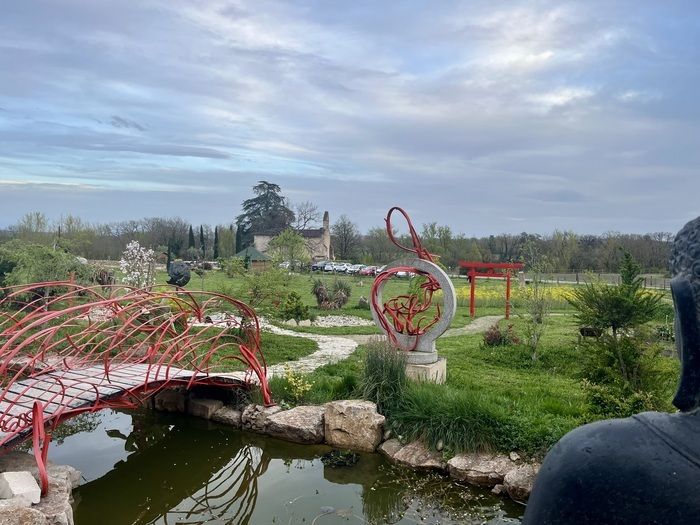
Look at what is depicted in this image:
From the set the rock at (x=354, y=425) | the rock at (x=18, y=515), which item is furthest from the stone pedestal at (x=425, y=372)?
the rock at (x=18, y=515)

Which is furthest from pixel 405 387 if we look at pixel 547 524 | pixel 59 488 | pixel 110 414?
pixel 547 524

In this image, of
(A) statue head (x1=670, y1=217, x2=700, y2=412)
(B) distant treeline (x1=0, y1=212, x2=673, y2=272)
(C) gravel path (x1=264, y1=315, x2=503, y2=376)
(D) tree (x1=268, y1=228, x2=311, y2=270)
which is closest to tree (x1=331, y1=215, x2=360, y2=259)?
(B) distant treeline (x1=0, y1=212, x2=673, y2=272)

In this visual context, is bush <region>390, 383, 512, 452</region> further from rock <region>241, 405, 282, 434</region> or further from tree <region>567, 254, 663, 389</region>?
tree <region>567, 254, 663, 389</region>

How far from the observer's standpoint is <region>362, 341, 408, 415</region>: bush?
7238 millimetres

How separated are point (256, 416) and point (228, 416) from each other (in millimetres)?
536

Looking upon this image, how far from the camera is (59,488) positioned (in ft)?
→ 16.2

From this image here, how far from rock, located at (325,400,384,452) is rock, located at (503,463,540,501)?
170 centimetres

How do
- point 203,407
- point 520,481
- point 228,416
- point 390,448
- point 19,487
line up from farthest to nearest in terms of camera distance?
point 203,407 < point 228,416 < point 390,448 < point 520,481 < point 19,487

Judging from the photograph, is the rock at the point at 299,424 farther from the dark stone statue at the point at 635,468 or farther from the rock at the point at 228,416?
the dark stone statue at the point at 635,468

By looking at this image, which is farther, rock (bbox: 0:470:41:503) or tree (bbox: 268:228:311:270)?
tree (bbox: 268:228:311:270)

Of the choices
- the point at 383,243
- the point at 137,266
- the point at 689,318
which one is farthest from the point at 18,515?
the point at 383,243

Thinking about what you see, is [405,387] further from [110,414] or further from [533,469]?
[110,414]

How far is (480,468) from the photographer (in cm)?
603

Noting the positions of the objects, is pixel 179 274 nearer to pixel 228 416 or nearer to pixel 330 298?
pixel 330 298
